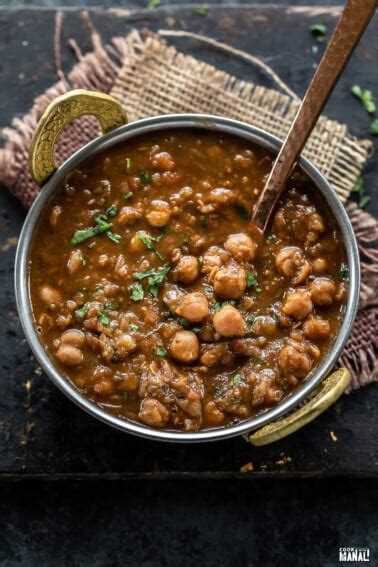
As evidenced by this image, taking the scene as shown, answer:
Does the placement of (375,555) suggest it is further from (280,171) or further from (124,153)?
(124,153)

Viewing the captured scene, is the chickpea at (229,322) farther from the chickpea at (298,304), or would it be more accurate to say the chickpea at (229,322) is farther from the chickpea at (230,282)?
Answer: the chickpea at (298,304)

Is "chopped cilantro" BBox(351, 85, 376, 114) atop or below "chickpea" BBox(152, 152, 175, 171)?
atop

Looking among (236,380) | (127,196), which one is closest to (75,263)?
(127,196)

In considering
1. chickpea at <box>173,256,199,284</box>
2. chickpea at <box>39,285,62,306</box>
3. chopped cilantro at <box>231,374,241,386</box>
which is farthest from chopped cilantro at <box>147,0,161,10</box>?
chopped cilantro at <box>231,374,241,386</box>

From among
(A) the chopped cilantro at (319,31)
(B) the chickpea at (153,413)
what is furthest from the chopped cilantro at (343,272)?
(A) the chopped cilantro at (319,31)

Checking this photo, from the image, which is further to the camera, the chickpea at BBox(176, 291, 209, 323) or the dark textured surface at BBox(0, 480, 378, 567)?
the dark textured surface at BBox(0, 480, 378, 567)

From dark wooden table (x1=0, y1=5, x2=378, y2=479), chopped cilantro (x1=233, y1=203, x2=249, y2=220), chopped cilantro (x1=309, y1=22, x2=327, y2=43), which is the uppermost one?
chopped cilantro (x1=309, y1=22, x2=327, y2=43)

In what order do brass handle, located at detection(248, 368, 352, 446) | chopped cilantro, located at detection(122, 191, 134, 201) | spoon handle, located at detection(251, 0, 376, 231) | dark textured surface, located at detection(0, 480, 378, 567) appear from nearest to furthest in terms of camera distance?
spoon handle, located at detection(251, 0, 376, 231) → brass handle, located at detection(248, 368, 352, 446) → chopped cilantro, located at detection(122, 191, 134, 201) → dark textured surface, located at detection(0, 480, 378, 567)

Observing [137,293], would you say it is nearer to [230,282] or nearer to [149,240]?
[149,240]

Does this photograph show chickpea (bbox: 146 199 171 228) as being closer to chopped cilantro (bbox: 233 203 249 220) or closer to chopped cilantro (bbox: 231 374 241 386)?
chopped cilantro (bbox: 233 203 249 220)
